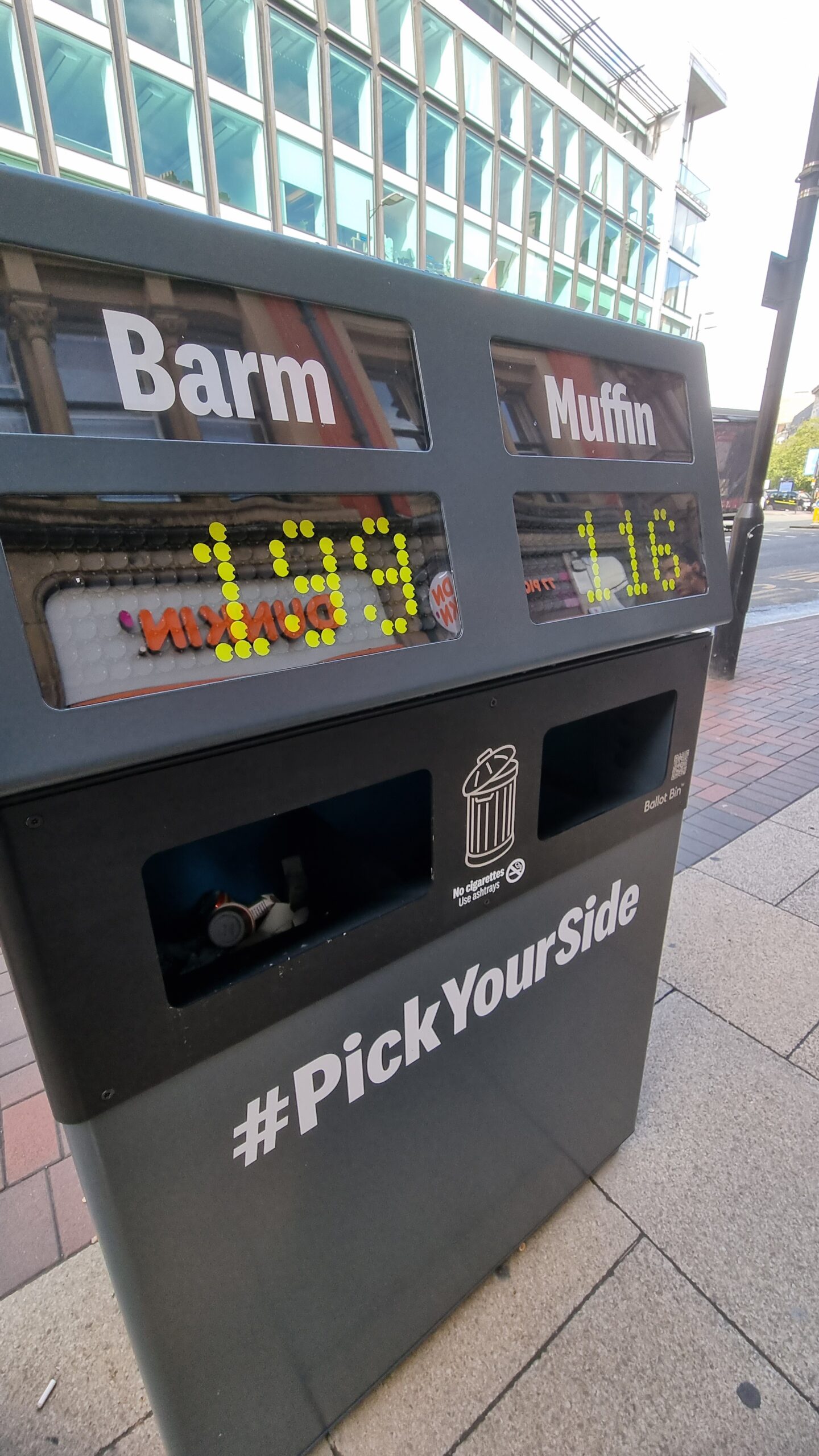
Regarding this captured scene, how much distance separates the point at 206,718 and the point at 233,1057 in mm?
454

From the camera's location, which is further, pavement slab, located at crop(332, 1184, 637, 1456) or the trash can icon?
pavement slab, located at crop(332, 1184, 637, 1456)

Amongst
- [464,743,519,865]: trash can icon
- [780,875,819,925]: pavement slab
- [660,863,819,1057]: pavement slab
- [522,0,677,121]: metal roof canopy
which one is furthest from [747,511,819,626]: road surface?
[522,0,677,121]: metal roof canopy

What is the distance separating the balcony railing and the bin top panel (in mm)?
39614

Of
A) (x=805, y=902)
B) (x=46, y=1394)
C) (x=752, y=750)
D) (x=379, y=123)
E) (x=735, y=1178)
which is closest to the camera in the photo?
(x=46, y=1394)

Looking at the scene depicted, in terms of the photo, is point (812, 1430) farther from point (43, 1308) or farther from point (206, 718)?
point (206, 718)

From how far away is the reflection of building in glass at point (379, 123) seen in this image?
14.4m

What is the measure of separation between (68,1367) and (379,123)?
2502 cm

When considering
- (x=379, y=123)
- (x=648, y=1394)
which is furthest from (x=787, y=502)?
(x=648, y=1394)

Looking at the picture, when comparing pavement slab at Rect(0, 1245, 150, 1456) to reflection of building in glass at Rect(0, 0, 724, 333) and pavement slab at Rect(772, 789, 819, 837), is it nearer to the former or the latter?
pavement slab at Rect(772, 789, 819, 837)

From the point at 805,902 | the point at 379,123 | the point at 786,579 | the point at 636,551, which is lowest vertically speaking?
the point at 786,579

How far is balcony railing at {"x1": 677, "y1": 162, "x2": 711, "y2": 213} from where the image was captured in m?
31.1

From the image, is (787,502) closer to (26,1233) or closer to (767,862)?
(767,862)

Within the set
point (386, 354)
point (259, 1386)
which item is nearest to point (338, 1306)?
point (259, 1386)

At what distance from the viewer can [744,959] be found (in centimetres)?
249
